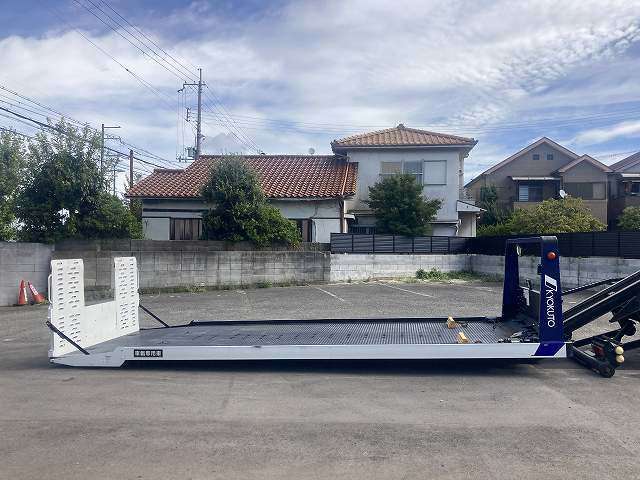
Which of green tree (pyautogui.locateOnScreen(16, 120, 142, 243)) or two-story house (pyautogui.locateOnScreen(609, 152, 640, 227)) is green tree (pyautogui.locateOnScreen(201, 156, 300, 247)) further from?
two-story house (pyautogui.locateOnScreen(609, 152, 640, 227))

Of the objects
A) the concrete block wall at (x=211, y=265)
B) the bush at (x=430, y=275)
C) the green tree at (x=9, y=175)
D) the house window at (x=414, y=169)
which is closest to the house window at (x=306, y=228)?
the concrete block wall at (x=211, y=265)

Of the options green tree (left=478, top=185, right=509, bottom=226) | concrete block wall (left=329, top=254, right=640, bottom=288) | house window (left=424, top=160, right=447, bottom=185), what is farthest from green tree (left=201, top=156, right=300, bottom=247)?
green tree (left=478, top=185, right=509, bottom=226)

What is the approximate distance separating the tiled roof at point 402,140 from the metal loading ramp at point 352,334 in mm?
17564

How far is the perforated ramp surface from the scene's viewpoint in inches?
289

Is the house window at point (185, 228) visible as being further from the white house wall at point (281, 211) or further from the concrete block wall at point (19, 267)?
the concrete block wall at point (19, 267)

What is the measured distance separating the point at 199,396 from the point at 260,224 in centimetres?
1322

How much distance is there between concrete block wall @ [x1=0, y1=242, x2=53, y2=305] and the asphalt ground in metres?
7.96

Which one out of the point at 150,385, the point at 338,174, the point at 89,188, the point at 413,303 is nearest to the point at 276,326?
the point at 150,385

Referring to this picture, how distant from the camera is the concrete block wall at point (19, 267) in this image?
1546 cm

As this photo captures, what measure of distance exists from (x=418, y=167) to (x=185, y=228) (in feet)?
36.0

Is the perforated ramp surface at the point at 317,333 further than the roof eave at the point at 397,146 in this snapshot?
No

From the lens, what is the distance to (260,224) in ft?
62.7

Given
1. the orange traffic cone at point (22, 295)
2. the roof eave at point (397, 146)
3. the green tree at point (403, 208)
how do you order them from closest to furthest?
the orange traffic cone at point (22, 295) → the green tree at point (403, 208) → the roof eave at point (397, 146)

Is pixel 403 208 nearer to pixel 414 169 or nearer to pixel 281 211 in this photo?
pixel 414 169
